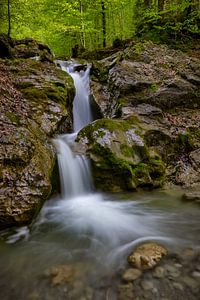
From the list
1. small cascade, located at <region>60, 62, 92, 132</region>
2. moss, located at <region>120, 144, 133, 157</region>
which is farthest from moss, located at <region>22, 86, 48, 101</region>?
moss, located at <region>120, 144, 133, 157</region>

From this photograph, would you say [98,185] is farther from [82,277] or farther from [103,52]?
[103,52]

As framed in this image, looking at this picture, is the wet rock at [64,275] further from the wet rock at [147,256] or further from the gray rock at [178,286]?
the gray rock at [178,286]

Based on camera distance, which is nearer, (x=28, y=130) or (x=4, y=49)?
(x=28, y=130)

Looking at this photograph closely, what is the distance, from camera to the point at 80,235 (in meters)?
4.69

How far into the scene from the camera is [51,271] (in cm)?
361

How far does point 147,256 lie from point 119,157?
10.2 feet

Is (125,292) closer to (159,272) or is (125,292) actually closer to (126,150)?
(159,272)

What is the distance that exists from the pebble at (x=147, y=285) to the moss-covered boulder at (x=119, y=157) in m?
3.22

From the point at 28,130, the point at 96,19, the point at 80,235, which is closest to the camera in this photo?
the point at 80,235

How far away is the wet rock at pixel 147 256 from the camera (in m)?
3.53

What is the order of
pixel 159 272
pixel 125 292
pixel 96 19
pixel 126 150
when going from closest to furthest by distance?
pixel 125 292 < pixel 159 272 < pixel 126 150 < pixel 96 19

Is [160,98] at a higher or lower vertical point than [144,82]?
lower

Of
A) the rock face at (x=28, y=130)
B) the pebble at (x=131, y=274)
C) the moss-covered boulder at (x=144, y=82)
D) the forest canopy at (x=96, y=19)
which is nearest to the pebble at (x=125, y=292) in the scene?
the pebble at (x=131, y=274)

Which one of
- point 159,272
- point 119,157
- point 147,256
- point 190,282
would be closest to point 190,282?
point 190,282
